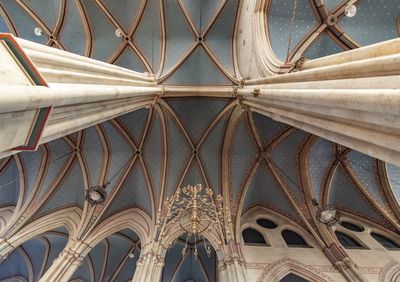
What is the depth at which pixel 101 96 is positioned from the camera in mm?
4211

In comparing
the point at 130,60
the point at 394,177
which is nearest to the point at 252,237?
the point at 394,177

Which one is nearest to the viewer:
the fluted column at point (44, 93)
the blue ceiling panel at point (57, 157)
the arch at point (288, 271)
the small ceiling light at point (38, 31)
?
the fluted column at point (44, 93)

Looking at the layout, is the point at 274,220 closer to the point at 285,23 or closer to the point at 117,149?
the point at 117,149

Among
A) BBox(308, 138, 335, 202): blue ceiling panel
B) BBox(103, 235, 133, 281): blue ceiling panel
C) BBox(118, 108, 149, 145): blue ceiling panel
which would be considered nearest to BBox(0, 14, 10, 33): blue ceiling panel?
BBox(118, 108, 149, 145): blue ceiling panel

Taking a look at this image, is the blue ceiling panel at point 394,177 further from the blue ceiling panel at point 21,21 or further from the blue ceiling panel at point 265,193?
the blue ceiling panel at point 21,21

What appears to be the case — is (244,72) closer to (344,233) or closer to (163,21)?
(163,21)

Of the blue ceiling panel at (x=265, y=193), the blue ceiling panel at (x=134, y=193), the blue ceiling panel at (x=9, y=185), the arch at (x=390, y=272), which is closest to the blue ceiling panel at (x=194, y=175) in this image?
the blue ceiling panel at (x=134, y=193)

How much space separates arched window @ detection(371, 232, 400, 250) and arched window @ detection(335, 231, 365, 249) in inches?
43.1

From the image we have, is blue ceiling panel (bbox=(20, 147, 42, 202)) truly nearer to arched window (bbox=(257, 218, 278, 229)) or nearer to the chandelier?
the chandelier

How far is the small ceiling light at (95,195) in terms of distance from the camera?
9.09m

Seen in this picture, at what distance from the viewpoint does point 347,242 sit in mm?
9273

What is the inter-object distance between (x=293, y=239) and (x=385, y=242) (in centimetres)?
385

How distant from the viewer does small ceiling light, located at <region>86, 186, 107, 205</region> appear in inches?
358

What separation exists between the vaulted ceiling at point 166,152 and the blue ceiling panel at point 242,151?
51 millimetres
